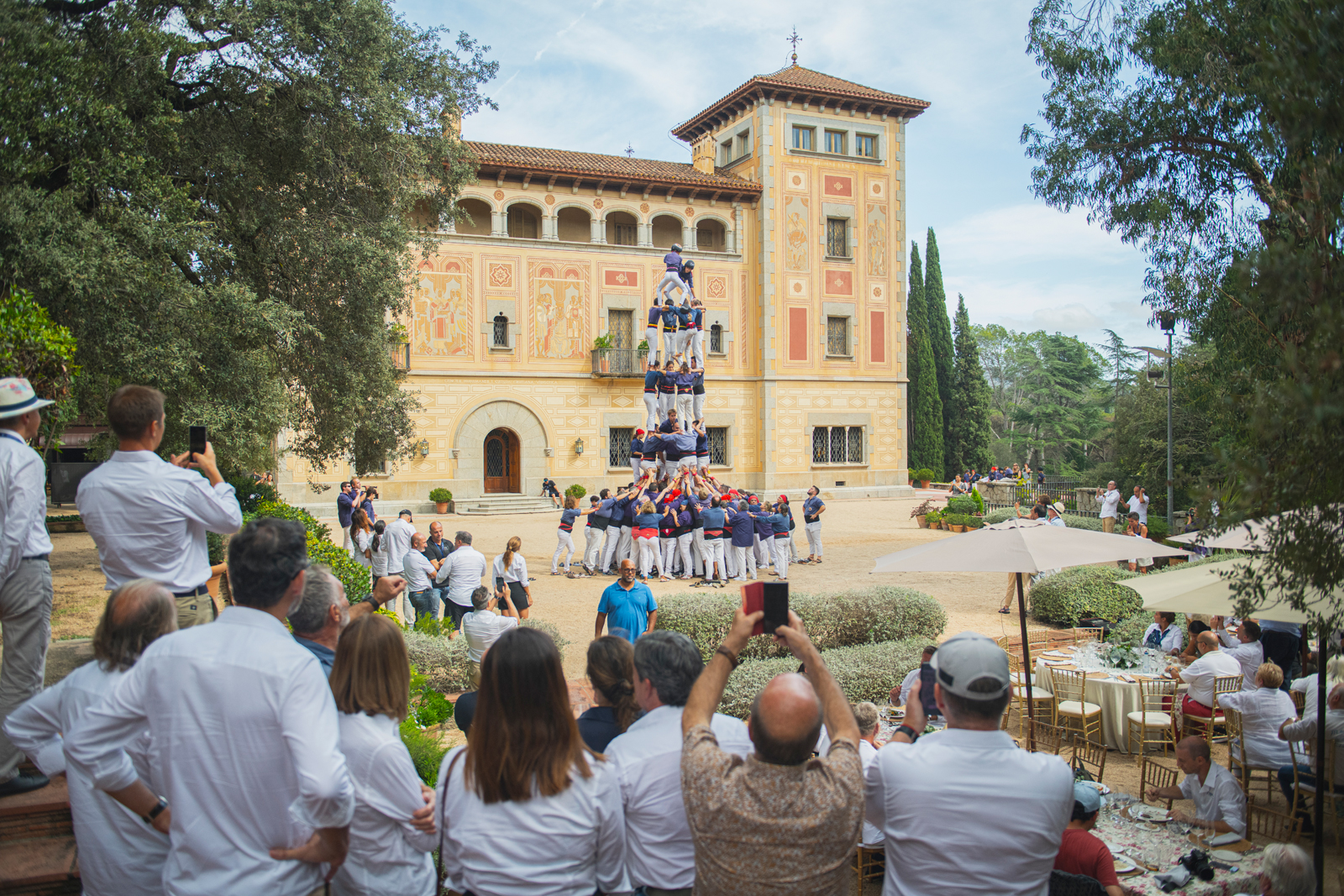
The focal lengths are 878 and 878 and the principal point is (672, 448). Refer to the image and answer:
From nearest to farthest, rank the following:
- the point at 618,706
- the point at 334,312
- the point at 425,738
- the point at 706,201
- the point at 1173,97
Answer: the point at 618,706, the point at 425,738, the point at 1173,97, the point at 334,312, the point at 706,201

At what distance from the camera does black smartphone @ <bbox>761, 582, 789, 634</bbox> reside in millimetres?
3029

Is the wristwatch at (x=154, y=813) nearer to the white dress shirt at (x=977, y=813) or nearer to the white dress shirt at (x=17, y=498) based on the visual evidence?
the white dress shirt at (x=17, y=498)

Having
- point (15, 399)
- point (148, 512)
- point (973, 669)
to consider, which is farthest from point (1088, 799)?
point (15, 399)

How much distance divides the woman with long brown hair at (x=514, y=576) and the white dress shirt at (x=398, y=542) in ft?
4.64

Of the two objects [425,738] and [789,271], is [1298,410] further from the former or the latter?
[789,271]

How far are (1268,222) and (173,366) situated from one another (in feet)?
39.7

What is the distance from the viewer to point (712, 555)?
1644 cm

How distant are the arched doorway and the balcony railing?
4009mm

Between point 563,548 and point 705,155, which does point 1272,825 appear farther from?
point 705,155

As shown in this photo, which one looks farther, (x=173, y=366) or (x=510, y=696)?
(x=173, y=366)

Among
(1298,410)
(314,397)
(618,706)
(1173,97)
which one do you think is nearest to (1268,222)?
(1173,97)

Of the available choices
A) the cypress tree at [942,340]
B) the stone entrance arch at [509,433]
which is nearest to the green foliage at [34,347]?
the stone entrance arch at [509,433]

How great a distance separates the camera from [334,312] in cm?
1377

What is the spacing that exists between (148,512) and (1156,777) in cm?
740
